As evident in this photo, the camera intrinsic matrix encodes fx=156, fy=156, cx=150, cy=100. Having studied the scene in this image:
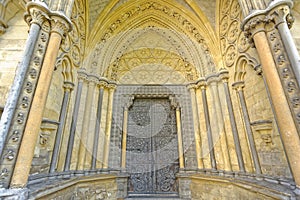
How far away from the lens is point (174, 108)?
465 cm

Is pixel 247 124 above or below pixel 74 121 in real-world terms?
below

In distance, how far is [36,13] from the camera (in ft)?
7.43

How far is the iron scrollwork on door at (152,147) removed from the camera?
13.4ft

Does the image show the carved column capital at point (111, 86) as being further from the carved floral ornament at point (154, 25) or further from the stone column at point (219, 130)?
the stone column at point (219, 130)

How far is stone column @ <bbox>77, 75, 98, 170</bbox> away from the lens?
3.55 m

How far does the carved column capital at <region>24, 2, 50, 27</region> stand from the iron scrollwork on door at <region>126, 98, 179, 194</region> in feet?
9.88

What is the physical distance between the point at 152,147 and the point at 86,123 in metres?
1.87

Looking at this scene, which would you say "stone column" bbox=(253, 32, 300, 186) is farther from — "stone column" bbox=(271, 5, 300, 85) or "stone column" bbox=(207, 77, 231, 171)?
"stone column" bbox=(207, 77, 231, 171)

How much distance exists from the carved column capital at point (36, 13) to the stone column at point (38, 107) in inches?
5.1

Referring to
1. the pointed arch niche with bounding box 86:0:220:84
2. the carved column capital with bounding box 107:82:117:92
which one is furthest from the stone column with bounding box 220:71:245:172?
the carved column capital with bounding box 107:82:117:92

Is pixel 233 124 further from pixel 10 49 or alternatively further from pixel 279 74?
pixel 10 49

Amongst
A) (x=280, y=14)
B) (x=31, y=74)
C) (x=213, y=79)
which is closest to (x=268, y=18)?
(x=280, y=14)

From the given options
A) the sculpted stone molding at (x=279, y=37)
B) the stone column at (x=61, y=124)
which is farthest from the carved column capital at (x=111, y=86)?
the sculpted stone molding at (x=279, y=37)

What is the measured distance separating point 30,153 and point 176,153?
3.34 m
